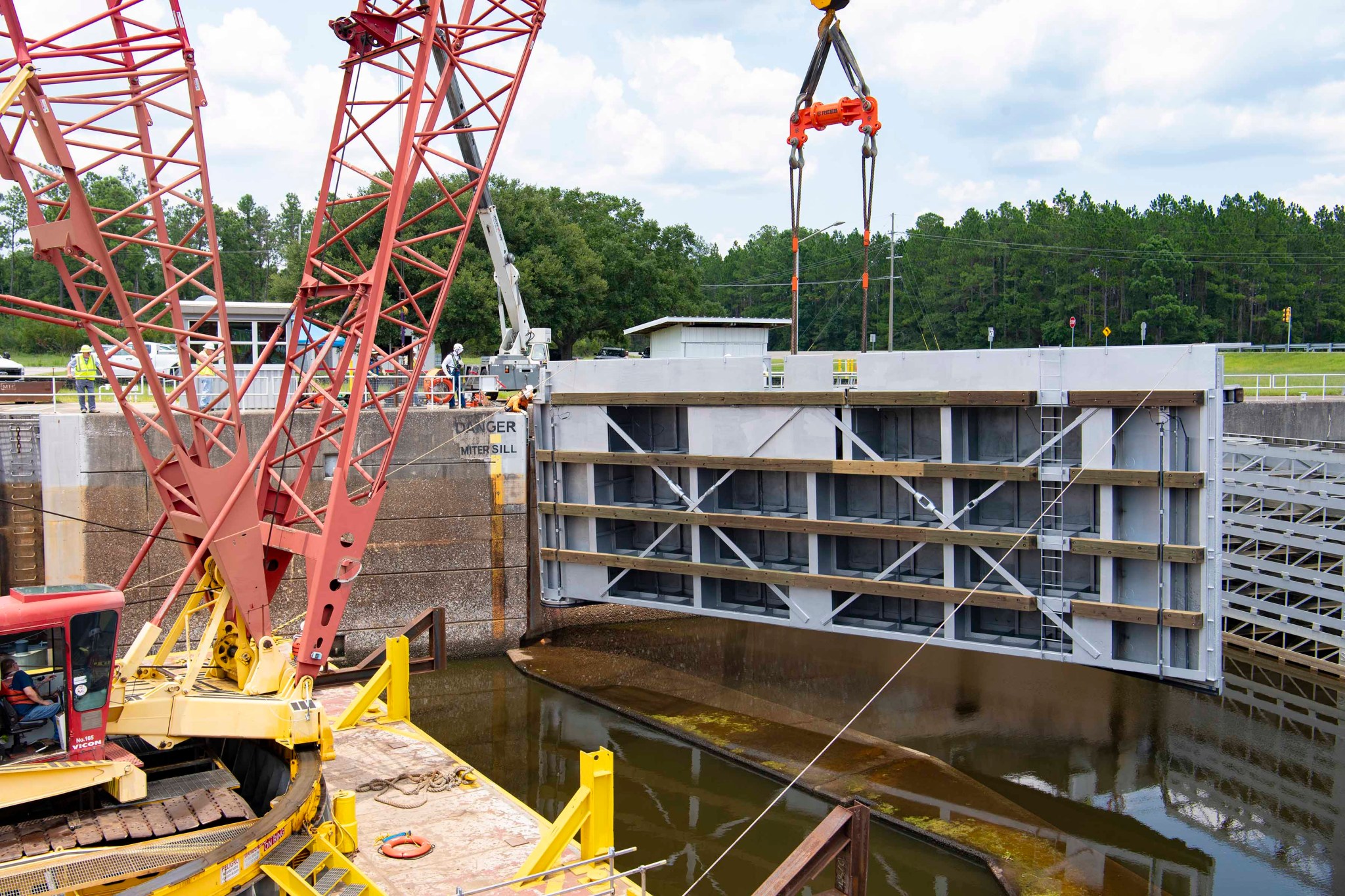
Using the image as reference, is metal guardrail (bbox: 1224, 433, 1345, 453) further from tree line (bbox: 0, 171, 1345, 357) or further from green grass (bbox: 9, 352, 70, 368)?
green grass (bbox: 9, 352, 70, 368)

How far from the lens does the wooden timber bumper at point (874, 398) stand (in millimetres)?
13359

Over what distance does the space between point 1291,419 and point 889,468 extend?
62.0ft

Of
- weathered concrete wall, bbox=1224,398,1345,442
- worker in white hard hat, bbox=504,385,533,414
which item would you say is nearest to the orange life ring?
worker in white hard hat, bbox=504,385,533,414

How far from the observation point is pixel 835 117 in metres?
17.4

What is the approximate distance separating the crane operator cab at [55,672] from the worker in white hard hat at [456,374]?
13.9 meters

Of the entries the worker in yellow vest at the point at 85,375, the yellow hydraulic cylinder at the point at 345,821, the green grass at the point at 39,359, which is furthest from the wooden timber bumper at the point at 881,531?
the green grass at the point at 39,359

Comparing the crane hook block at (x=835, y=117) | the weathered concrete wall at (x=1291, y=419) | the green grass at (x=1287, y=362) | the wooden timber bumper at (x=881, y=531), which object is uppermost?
the crane hook block at (x=835, y=117)

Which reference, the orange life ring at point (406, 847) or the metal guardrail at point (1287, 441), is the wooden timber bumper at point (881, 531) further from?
Result: the metal guardrail at point (1287, 441)

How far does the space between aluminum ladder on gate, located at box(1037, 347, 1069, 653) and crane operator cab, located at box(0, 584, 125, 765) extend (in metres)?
11.7

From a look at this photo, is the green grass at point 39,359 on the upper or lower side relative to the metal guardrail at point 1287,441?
upper

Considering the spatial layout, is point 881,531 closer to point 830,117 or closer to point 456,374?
point 830,117

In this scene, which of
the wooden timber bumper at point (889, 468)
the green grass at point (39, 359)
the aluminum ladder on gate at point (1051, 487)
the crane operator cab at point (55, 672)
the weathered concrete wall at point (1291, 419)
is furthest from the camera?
the green grass at point (39, 359)

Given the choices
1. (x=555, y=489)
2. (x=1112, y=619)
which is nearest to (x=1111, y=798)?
(x=1112, y=619)

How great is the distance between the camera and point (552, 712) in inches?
752
